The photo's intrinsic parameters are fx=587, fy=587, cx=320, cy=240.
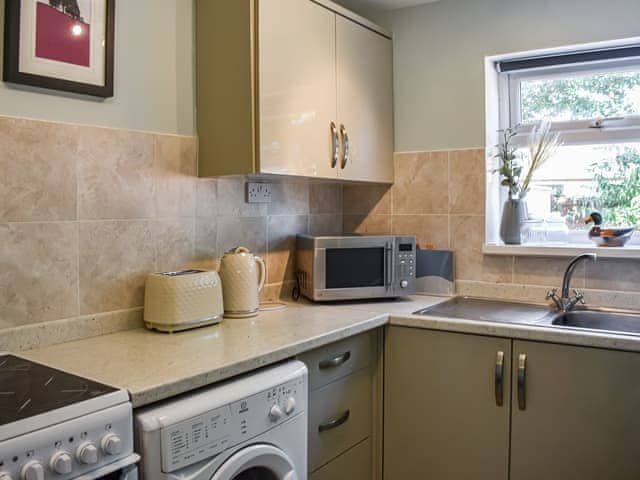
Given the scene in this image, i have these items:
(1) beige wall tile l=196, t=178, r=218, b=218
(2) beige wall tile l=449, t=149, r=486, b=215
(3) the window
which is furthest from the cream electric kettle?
(3) the window

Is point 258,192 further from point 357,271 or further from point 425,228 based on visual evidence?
point 425,228

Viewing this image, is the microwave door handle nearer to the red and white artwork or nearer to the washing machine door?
the washing machine door

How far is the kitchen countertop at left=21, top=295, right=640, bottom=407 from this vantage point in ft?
4.47

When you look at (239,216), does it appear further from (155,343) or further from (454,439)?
(454,439)

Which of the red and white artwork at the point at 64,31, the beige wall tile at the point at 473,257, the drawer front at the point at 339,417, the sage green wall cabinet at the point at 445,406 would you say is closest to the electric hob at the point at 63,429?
the drawer front at the point at 339,417

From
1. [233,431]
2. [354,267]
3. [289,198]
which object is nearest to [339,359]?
[354,267]

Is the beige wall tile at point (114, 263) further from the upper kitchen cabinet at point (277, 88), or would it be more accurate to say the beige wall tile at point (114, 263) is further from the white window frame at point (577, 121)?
the white window frame at point (577, 121)

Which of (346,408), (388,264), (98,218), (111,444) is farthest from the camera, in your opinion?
(388,264)

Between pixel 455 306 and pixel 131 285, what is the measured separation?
4.08ft

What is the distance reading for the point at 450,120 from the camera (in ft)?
8.42

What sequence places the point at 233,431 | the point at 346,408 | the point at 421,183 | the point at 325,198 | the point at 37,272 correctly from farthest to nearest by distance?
the point at 325,198 → the point at 421,183 → the point at 346,408 → the point at 37,272 → the point at 233,431

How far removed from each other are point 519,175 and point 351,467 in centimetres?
139

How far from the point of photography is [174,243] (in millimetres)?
2004

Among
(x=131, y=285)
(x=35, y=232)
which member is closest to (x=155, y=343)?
(x=131, y=285)
